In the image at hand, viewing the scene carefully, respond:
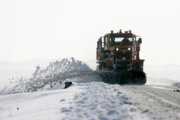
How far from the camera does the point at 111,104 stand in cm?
694

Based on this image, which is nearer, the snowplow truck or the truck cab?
the snowplow truck

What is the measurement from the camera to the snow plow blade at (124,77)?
16.7m

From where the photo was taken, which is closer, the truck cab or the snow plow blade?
the snow plow blade

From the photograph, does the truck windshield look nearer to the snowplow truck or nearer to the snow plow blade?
the snowplow truck

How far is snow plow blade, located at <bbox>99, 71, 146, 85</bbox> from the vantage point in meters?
16.7

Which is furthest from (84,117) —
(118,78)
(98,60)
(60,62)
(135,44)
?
(60,62)

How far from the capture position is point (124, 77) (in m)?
16.7

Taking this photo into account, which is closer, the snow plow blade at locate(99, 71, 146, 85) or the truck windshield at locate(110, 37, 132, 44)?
the snow plow blade at locate(99, 71, 146, 85)

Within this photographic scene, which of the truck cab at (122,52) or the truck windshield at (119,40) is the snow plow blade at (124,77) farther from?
the truck windshield at (119,40)

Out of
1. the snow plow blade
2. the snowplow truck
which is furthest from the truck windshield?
the snow plow blade

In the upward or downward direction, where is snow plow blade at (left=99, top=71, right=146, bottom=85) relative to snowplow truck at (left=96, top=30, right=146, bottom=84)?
downward

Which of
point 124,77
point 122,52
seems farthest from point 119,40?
point 124,77

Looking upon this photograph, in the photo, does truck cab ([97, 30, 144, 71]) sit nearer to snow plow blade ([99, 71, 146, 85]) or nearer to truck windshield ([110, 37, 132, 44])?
truck windshield ([110, 37, 132, 44])

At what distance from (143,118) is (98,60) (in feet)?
51.4
